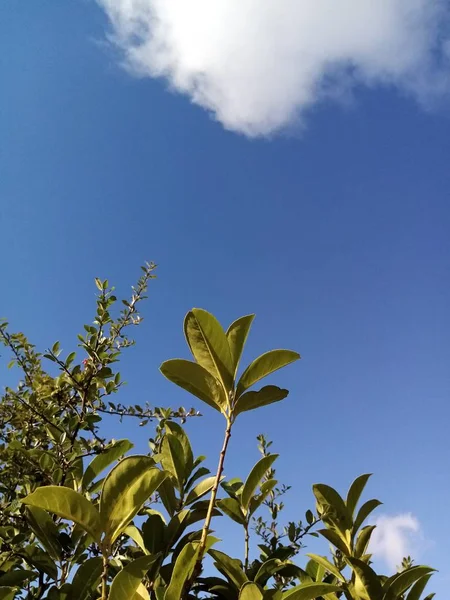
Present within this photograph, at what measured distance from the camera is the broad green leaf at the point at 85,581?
1.74 metres

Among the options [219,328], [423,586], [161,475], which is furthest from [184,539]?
[423,586]

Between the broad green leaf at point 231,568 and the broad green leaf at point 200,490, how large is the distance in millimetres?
259

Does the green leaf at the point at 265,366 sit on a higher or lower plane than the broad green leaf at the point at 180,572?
higher

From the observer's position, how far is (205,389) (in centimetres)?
192

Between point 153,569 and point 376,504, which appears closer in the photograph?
point 153,569

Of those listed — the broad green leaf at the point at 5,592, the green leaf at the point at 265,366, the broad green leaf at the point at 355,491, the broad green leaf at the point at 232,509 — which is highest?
the green leaf at the point at 265,366

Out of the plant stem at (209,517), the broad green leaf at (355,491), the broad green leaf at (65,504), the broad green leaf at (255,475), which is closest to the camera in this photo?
the broad green leaf at (65,504)

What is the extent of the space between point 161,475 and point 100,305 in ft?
6.59

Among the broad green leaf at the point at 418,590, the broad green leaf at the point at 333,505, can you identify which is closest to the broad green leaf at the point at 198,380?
the broad green leaf at the point at 333,505

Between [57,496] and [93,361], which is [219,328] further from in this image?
[93,361]

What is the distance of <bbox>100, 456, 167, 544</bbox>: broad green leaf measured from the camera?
1.52 meters

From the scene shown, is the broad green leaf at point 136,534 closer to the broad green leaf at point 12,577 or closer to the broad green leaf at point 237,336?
Answer: the broad green leaf at point 12,577

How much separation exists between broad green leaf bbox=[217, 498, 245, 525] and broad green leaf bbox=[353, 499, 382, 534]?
62 cm

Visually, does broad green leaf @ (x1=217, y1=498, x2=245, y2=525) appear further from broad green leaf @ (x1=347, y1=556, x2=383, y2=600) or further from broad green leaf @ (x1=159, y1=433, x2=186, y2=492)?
broad green leaf @ (x1=347, y1=556, x2=383, y2=600)
